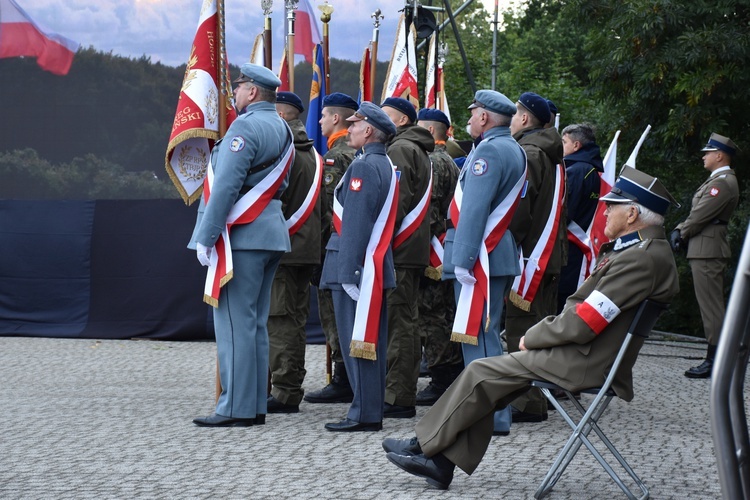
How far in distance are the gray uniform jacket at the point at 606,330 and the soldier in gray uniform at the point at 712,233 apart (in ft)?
16.9

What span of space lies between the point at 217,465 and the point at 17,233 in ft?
25.2

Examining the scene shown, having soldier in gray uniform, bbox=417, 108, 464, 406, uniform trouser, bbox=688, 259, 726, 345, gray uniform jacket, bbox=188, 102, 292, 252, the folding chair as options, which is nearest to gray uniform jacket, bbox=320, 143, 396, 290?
gray uniform jacket, bbox=188, 102, 292, 252

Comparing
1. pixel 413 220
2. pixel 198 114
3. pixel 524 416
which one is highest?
pixel 198 114

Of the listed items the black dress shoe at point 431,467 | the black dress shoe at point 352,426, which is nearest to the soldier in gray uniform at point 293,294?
the black dress shoe at point 352,426

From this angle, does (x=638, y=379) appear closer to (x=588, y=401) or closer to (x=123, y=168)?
(x=588, y=401)

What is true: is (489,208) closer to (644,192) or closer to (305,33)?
(644,192)

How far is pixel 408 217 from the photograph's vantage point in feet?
24.5

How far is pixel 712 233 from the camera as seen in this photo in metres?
9.98

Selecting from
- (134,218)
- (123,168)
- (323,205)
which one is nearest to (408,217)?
(323,205)

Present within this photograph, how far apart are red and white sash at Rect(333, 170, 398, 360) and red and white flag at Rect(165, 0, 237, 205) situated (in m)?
1.24

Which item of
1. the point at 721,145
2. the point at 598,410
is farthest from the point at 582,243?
the point at 598,410

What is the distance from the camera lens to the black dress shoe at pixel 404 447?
203 inches

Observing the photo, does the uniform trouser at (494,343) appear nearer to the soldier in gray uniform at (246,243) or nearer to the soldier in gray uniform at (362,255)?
the soldier in gray uniform at (362,255)

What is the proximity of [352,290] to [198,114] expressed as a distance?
167cm
